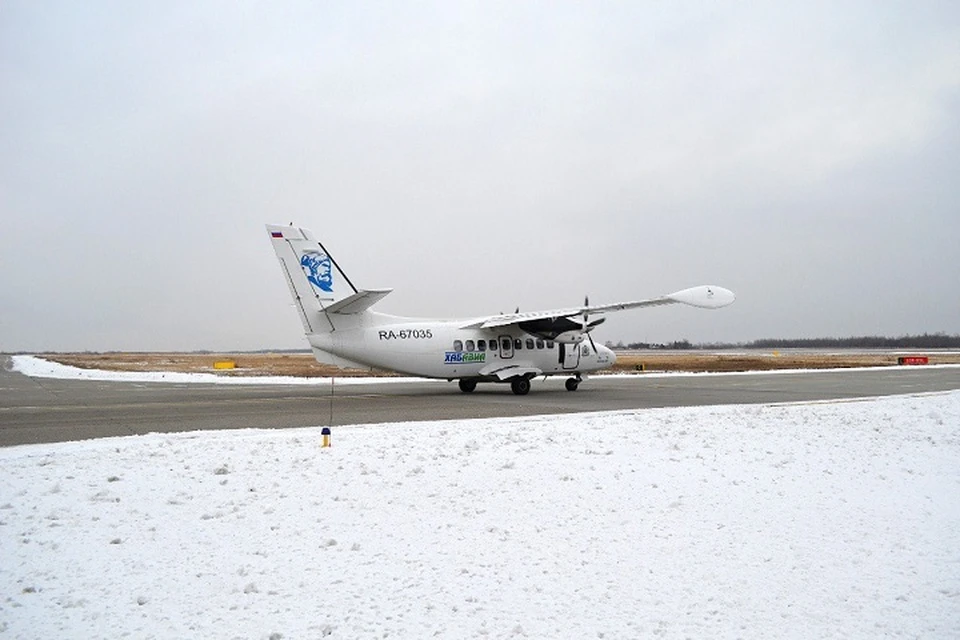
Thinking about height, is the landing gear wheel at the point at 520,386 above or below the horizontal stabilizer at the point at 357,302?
below

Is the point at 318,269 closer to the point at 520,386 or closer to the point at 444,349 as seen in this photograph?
the point at 444,349

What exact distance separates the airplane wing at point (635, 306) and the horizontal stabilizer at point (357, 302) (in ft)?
13.5

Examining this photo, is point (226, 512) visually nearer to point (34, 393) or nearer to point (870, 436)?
point (870, 436)

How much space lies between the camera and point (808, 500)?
10758 mm

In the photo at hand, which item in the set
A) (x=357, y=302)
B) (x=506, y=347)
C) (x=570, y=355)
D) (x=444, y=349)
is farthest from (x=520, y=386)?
(x=357, y=302)

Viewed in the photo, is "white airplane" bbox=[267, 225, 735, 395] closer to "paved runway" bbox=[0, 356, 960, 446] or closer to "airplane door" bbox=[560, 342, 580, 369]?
"airplane door" bbox=[560, 342, 580, 369]

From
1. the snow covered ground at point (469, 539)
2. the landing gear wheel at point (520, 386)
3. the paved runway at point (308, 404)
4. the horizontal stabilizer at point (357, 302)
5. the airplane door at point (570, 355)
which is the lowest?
the snow covered ground at point (469, 539)

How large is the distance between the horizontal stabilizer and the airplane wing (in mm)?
4117

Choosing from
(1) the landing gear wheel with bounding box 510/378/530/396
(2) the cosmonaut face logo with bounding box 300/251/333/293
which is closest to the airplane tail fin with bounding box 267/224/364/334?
(2) the cosmonaut face logo with bounding box 300/251/333/293

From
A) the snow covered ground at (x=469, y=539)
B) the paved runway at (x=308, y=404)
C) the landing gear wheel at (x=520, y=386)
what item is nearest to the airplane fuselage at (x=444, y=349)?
the landing gear wheel at (x=520, y=386)

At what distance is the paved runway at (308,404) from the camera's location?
1577 centimetres

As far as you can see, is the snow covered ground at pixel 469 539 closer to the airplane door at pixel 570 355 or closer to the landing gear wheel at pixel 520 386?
the landing gear wheel at pixel 520 386

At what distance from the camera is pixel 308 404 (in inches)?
840

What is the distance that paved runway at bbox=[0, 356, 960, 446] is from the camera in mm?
15773
